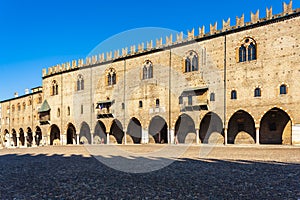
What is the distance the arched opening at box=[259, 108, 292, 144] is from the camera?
75.7 feet

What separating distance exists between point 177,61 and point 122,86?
7912 mm

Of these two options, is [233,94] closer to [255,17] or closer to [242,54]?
[242,54]

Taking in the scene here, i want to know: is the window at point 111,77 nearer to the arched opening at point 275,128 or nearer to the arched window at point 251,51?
the arched window at point 251,51

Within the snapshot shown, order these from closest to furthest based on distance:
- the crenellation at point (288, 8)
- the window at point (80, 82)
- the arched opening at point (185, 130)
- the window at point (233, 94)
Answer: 1. the crenellation at point (288, 8)
2. the window at point (233, 94)
3. the arched opening at point (185, 130)
4. the window at point (80, 82)

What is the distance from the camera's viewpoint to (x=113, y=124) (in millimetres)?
34875

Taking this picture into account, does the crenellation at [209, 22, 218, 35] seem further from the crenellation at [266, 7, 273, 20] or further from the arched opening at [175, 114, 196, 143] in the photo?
the arched opening at [175, 114, 196, 143]

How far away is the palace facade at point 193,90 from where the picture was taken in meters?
22.4

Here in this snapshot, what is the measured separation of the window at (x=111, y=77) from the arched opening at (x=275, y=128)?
17825 mm

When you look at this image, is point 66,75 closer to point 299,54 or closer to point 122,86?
point 122,86

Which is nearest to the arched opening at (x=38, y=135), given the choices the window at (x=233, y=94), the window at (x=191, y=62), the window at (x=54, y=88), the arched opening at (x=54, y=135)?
the arched opening at (x=54, y=135)

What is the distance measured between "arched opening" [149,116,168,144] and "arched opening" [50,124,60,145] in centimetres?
1845

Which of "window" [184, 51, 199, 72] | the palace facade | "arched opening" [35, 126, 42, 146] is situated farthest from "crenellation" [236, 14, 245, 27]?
"arched opening" [35, 126, 42, 146]

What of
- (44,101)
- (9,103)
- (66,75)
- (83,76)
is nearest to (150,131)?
(83,76)

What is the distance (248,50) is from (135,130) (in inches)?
617
